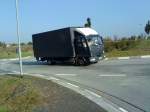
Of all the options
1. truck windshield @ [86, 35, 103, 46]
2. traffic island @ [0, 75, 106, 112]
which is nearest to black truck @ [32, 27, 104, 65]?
truck windshield @ [86, 35, 103, 46]

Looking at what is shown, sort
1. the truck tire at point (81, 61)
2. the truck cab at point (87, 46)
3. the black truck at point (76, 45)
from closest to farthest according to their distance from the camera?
the truck cab at point (87, 46) < the black truck at point (76, 45) < the truck tire at point (81, 61)

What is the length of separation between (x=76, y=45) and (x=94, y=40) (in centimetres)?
142

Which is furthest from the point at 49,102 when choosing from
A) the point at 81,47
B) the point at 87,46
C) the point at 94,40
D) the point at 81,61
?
the point at 94,40

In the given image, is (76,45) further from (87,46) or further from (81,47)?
(87,46)

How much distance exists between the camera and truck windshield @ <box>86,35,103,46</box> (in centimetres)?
3064

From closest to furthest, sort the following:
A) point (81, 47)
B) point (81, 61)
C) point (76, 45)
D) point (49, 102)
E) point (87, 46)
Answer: point (49, 102) → point (87, 46) → point (81, 47) → point (81, 61) → point (76, 45)

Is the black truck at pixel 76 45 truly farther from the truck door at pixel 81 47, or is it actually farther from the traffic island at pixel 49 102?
the traffic island at pixel 49 102

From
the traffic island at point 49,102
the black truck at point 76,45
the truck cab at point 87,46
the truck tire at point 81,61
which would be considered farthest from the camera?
the truck tire at point 81,61

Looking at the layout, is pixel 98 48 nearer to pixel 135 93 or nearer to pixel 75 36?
pixel 75 36

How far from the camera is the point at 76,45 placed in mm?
31234

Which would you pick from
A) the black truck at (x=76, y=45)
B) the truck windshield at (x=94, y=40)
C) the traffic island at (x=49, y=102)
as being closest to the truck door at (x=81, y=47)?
the black truck at (x=76, y=45)

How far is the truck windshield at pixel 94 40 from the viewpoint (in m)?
30.6

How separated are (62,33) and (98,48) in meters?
3.25

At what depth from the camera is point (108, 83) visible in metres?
18.4
